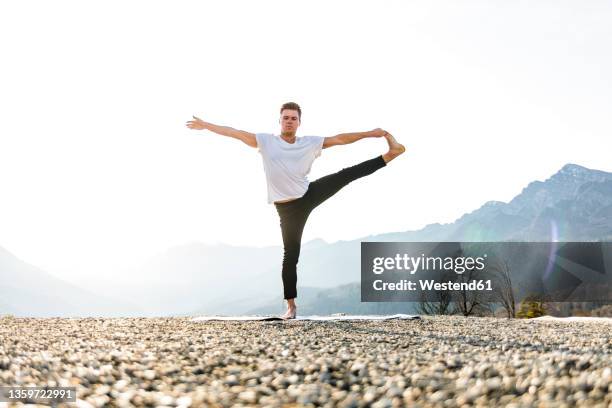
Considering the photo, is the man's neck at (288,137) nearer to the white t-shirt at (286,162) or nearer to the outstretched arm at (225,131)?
the white t-shirt at (286,162)

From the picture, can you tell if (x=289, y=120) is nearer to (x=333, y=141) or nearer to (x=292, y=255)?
(x=333, y=141)

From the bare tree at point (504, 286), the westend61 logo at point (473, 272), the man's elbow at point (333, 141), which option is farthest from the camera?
the bare tree at point (504, 286)

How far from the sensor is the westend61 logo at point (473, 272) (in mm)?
17688

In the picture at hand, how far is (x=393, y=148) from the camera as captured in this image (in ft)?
24.3

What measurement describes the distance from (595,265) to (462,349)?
29640mm

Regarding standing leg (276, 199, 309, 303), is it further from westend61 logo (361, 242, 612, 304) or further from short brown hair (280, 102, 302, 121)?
westend61 logo (361, 242, 612, 304)

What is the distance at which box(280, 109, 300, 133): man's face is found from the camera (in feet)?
25.4

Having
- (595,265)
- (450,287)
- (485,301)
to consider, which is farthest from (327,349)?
(595,265)

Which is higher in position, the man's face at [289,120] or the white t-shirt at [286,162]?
the man's face at [289,120]

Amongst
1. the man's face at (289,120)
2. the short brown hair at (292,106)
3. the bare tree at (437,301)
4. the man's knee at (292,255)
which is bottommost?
the bare tree at (437,301)

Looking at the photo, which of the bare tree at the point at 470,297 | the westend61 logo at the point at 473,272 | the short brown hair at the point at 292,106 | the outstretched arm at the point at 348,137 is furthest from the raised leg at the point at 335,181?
the bare tree at the point at 470,297

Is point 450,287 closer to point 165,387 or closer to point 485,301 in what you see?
point 485,301

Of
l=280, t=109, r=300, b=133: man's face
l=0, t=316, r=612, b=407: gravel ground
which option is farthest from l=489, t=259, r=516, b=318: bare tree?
l=0, t=316, r=612, b=407: gravel ground

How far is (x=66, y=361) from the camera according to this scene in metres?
3.02
